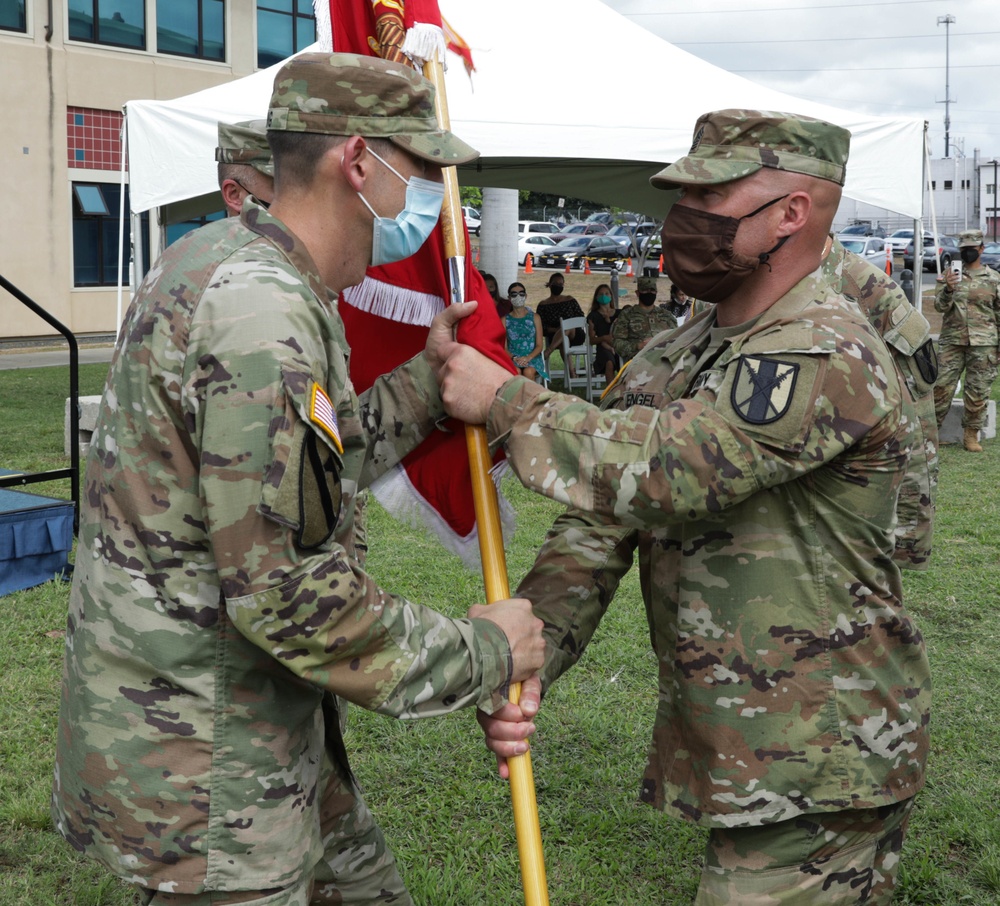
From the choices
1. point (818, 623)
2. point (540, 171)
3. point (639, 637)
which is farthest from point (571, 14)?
point (818, 623)

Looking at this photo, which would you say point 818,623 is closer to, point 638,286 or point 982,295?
point 982,295

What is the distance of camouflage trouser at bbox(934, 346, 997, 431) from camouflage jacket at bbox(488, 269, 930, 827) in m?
9.74

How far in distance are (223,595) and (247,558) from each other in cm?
15

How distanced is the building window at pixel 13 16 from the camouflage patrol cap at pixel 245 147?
19.4 m

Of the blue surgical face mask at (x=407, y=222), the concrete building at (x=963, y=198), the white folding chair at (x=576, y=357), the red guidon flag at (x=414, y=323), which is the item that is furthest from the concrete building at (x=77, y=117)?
the concrete building at (x=963, y=198)

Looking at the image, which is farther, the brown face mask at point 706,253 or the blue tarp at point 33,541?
the blue tarp at point 33,541

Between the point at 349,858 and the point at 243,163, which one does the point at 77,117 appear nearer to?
the point at 243,163

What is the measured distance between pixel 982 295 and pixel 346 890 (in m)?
11.0

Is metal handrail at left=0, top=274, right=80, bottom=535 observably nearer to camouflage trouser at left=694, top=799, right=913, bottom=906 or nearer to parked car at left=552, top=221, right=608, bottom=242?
camouflage trouser at left=694, top=799, right=913, bottom=906

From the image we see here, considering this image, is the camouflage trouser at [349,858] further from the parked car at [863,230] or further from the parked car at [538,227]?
the parked car at [863,230]

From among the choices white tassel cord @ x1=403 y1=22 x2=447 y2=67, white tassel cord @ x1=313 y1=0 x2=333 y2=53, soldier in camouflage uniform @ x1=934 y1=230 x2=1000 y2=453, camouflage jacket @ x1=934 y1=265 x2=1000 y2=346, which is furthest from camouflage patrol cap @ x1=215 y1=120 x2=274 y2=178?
camouflage jacket @ x1=934 y1=265 x2=1000 y2=346

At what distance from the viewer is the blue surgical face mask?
2.13 metres

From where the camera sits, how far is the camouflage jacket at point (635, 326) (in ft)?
44.7

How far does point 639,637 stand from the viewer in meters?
5.68
